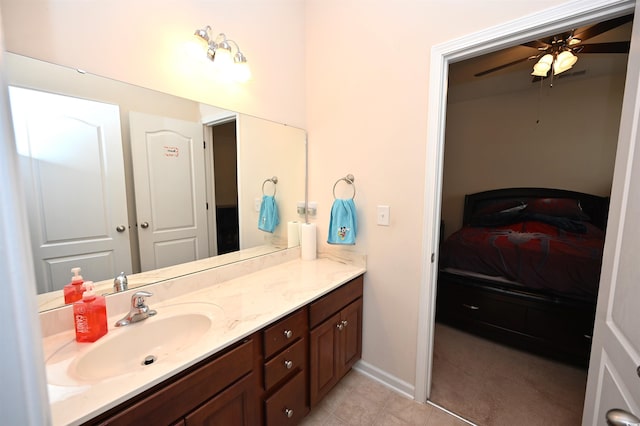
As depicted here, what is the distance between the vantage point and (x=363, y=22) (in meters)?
1.66

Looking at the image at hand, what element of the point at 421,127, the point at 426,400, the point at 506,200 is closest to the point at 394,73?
the point at 421,127

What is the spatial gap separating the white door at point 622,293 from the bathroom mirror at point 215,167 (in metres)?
1.65

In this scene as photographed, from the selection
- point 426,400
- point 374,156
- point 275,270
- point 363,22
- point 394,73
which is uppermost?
point 363,22

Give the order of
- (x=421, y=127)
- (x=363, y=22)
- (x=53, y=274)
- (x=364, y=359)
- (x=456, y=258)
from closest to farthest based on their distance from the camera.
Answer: (x=53, y=274) → (x=421, y=127) → (x=363, y=22) → (x=364, y=359) → (x=456, y=258)

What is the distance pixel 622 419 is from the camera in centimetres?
59

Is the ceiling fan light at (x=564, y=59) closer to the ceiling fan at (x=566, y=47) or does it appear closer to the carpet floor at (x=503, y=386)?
the ceiling fan at (x=566, y=47)

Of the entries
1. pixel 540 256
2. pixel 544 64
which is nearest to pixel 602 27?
pixel 544 64

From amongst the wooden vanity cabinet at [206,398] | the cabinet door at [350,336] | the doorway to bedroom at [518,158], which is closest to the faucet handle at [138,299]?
the wooden vanity cabinet at [206,398]

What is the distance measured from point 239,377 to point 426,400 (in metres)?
1.32

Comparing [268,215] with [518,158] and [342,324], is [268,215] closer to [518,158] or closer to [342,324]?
[342,324]

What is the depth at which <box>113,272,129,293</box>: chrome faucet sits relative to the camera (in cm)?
115

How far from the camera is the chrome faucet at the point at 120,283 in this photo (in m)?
1.15

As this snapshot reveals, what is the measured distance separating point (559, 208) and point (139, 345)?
4371 millimetres

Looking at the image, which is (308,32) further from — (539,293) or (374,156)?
(539,293)
